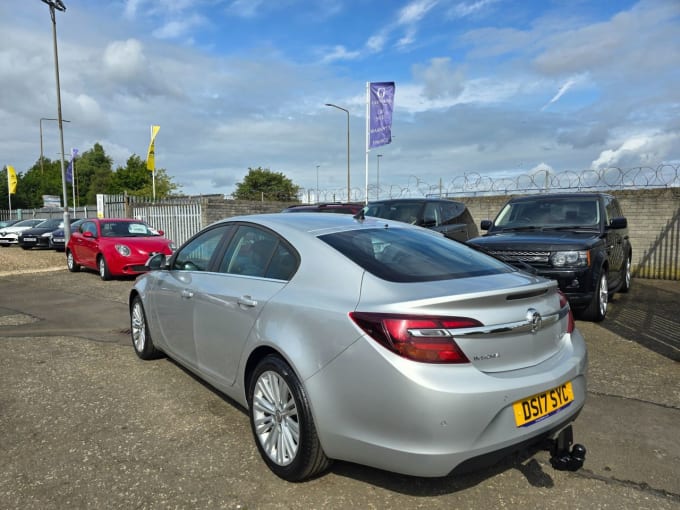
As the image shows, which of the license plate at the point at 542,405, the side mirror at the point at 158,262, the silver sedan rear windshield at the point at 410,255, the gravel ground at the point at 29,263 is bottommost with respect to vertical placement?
the gravel ground at the point at 29,263

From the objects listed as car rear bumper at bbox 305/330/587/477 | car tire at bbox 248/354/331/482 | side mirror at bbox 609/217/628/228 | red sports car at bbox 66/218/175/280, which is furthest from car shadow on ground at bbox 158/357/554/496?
red sports car at bbox 66/218/175/280

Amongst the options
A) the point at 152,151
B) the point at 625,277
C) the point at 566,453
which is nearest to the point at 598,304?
the point at 625,277

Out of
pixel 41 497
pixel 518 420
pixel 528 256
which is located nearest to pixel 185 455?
pixel 41 497

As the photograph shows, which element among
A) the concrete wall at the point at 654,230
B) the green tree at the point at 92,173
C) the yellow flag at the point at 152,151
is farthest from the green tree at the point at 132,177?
the concrete wall at the point at 654,230

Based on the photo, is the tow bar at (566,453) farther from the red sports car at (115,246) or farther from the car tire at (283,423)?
the red sports car at (115,246)

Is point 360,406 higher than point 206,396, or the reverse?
point 360,406

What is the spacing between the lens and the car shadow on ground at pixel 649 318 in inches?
220

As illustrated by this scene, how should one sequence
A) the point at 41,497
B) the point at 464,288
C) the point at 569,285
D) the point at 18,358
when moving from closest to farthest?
the point at 464,288
the point at 41,497
the point at 18,358
the point at 569,285

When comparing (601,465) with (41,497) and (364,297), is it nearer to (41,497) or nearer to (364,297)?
(364,297)

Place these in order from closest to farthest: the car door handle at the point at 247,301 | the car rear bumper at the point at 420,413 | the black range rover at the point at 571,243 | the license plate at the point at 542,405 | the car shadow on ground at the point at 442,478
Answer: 1. the car rear bumper at the point at 420,413
2. the license plate at the point at 542,405
3. the car shadow on ground at the point at 442,478
4. the car door handle at the point at 247,301
5. the black range rover at the point at 571,243

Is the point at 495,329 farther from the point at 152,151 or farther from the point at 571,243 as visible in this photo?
the point at 152,151

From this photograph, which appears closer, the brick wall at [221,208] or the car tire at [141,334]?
the car tire at [141,334]

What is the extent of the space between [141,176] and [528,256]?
6729 cm

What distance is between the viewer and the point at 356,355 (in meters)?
2.32
